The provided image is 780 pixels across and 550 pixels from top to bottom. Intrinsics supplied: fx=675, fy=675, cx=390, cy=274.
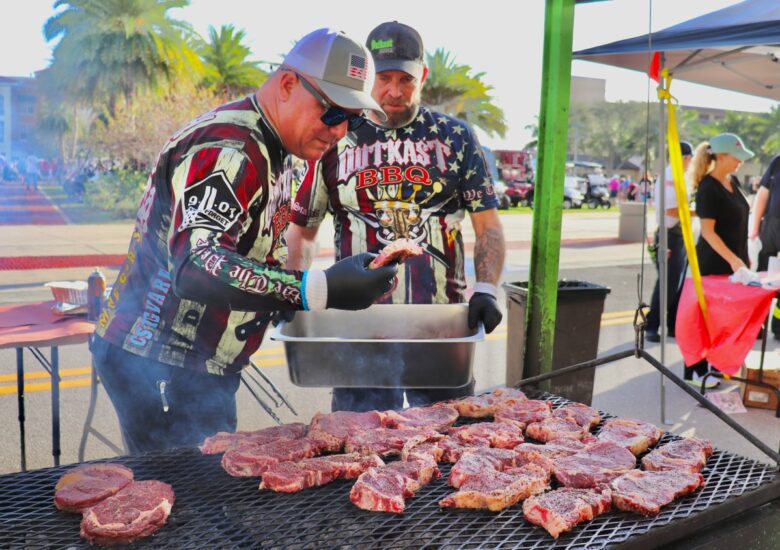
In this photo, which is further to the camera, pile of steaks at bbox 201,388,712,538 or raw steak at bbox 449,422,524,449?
raw steak at bbox 449,422,524,449

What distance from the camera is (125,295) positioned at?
2.25 metres

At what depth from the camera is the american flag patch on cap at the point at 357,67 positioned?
2049 millimetres

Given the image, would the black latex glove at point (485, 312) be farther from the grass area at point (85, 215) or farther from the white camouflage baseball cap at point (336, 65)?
the grass area at point (85, 215)

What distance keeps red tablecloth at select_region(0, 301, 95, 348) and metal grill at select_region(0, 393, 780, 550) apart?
1414 millimetres

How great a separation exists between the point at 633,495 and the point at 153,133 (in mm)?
16544

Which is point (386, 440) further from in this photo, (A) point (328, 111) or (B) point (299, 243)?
(B) point (299, 243)

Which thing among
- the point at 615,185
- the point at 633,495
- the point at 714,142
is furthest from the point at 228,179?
the point at 615,185

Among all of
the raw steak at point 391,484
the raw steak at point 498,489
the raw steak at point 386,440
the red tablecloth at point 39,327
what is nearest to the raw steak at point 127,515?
the raw steak at point 391,484

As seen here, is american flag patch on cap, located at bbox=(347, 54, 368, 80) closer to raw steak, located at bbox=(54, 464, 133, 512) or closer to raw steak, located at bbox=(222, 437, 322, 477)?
raw steak, located at bbox=(222, 437, 322, 477)

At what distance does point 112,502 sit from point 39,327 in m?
2.06

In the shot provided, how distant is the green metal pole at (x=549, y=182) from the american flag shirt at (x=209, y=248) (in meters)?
1.26

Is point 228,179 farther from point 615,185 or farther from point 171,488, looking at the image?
point 615,185

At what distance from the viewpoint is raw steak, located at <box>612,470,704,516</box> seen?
183cm

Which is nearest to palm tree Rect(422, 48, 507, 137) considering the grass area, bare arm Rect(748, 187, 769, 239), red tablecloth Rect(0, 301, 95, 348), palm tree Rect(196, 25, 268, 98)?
palm tree Rect(196, 25, 268, 98)
